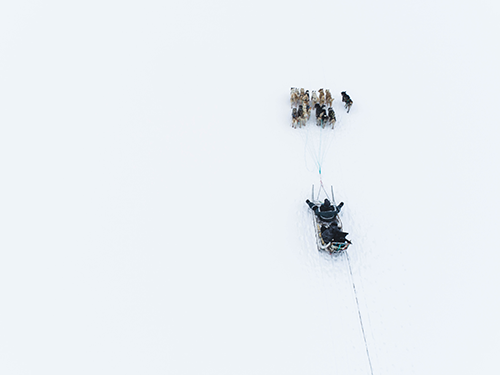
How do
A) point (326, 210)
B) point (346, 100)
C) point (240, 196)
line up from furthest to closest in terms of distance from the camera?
point (346, 100) < point (240, 196) < point (326, 210)

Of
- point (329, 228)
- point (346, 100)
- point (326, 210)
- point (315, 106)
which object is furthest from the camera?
point (346, 100)

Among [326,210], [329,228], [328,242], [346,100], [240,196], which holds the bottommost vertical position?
[328,242]

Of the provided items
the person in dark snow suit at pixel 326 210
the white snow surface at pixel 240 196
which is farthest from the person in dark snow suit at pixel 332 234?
the white snow surface at pixel 240 196

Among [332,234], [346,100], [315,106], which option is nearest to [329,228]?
[332,234]

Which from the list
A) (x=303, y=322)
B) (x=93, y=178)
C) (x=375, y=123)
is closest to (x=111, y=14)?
(x=93, y=178)

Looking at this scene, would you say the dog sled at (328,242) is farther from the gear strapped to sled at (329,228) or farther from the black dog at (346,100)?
the black dog at (346,100)

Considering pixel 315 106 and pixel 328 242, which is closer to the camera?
pixel 328 242

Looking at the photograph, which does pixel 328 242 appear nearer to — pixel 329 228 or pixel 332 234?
pixel 332 234
